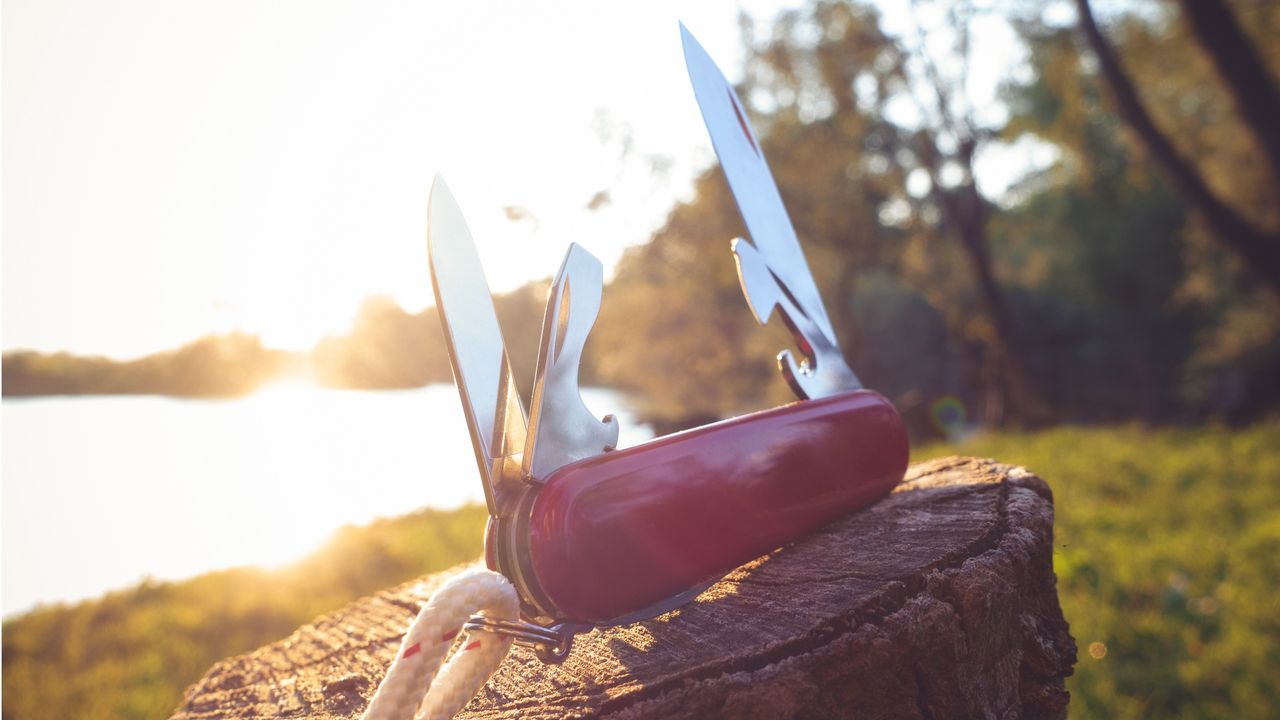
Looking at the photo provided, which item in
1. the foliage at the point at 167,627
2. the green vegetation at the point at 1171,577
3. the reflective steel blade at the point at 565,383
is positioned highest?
the reflective steel blade at the point at 565,383

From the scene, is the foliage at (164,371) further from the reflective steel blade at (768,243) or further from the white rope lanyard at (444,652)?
the reflective steel blade at (768,243)

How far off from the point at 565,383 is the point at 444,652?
13.6 inches

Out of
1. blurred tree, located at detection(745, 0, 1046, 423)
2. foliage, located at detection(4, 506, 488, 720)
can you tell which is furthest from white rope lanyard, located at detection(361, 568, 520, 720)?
blurred tree, located at detection(745, 0, 1046, 423)

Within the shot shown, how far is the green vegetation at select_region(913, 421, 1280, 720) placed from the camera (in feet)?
7.52

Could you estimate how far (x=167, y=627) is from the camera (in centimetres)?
255

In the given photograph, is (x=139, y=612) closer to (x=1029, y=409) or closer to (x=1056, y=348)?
(x=1029, y=409)

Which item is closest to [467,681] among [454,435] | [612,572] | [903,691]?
[612,572]

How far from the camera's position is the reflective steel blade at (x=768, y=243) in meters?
1.28

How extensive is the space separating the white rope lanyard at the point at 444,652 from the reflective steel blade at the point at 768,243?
0.63 meters

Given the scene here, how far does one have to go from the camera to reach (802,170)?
29.7 feet

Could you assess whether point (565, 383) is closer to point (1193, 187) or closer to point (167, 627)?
point (167, 627)

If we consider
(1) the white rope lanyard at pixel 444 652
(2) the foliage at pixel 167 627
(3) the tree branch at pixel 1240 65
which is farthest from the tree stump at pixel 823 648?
(3) the tree branch at pixel 1240 65

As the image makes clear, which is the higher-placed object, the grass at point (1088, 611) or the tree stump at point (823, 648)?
the tree stump at point (823, 648)

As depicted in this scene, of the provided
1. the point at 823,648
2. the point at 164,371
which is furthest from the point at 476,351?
the point at 164,371
